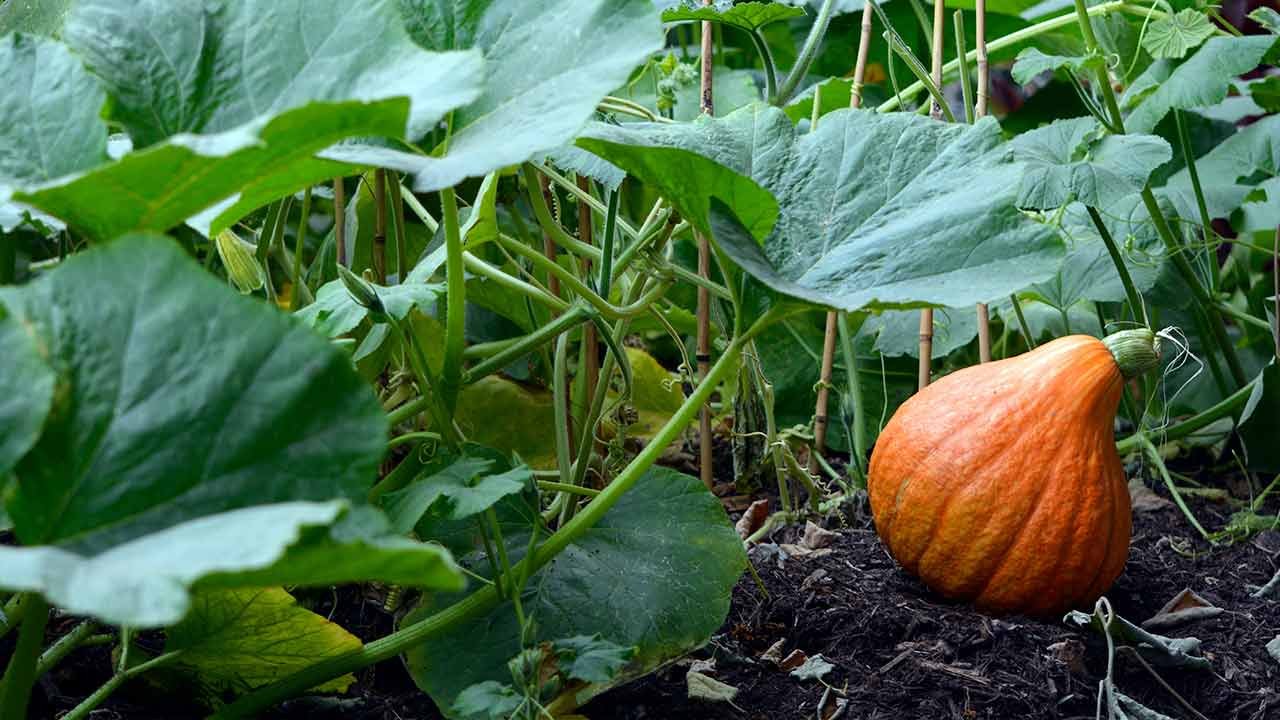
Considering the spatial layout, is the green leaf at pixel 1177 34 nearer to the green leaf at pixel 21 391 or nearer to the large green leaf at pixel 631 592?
the large green leaf at pixel 631 592

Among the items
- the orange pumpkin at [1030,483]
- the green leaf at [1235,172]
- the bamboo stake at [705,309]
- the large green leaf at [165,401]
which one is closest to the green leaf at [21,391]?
the large green leaf at [165,401]

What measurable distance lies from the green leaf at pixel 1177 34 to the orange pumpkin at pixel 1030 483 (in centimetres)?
50

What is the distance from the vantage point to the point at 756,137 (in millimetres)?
1239

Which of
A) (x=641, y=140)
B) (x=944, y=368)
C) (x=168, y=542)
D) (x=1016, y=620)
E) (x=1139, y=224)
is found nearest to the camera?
(x=168, y=542)

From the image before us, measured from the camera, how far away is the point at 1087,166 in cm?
151

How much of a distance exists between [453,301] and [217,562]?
508 millimetres

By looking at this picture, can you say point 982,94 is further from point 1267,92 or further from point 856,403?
point 1267,92

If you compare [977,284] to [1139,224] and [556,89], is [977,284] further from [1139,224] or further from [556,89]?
[1139,224]

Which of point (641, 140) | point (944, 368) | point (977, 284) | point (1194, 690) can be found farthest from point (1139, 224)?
point (641, 140)

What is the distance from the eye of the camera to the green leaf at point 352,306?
1.01 m

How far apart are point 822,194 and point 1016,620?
54 centimetres

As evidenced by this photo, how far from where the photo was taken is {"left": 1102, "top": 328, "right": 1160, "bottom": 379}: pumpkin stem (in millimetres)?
1409

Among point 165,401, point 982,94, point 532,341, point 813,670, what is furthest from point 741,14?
point 165,401

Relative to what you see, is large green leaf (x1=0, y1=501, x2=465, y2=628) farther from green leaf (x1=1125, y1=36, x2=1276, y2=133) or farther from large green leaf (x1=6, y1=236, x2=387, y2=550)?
green leaf (x1=1125, y1=36, x2=1276, y2=133)
